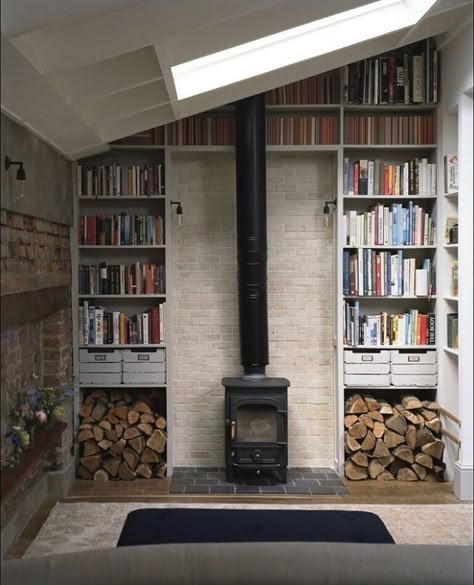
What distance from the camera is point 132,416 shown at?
4.34m

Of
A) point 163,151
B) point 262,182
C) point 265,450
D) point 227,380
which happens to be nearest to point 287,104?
point 262,182

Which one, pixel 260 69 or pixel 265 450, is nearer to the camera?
pixel 260 69

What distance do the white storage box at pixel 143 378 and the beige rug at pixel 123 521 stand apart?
787 mm

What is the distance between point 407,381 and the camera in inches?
172

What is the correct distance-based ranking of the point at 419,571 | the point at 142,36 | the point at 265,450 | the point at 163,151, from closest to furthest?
1. the point at 419,571
2. the point at 142,36
3. the point at 265,450
4. the point at 163,151

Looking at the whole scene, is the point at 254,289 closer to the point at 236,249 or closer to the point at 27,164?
the point at 236,249

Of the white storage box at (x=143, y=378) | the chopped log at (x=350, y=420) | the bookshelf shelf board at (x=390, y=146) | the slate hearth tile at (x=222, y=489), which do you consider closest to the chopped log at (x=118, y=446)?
the white storage box at (x=143, y=378)

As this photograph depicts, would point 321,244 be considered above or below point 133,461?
above

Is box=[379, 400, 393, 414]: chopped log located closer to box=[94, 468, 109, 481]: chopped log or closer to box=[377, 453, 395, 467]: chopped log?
box=[377, 453, 395, 467]: chopped log

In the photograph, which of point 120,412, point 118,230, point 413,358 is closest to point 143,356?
point 120,412

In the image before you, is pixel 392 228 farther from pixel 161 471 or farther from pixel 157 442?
pixel 161 471

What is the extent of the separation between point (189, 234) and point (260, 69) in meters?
1.27

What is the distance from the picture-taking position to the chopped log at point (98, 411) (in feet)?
14.3

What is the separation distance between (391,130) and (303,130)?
0.55 metres
